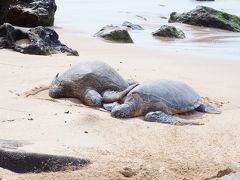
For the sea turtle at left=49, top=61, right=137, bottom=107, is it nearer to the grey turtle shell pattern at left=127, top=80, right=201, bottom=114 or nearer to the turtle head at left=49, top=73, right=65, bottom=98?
the turtle head at left=49, top=73, right=65, bottom=98

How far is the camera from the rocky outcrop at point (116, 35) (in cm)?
1212

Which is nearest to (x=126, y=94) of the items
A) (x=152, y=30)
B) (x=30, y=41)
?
(x=30, y=41)

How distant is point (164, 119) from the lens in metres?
4.95

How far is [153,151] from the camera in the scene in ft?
13.1

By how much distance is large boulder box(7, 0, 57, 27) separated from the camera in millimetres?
12938

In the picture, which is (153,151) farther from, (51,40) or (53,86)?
(51,40)

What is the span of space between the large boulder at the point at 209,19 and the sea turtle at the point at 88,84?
11627 mm

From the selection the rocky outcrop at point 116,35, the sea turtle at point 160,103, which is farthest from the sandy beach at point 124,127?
the rocky outcrop at point 116,35

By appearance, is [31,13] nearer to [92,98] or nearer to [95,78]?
[95,78]

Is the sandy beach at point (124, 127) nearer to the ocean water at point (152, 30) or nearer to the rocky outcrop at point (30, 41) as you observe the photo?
the rocky outcrop at point (30, 41)

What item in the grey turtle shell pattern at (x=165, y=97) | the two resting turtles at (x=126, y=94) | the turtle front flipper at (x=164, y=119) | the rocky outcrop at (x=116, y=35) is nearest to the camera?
the turtle front flipper at (x=164, y=119)

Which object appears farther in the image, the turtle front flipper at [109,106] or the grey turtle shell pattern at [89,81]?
the grey turtle shell pattern at [89,81]

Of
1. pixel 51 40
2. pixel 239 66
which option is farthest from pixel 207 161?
pixel 51 40

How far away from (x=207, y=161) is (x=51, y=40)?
6.03m
